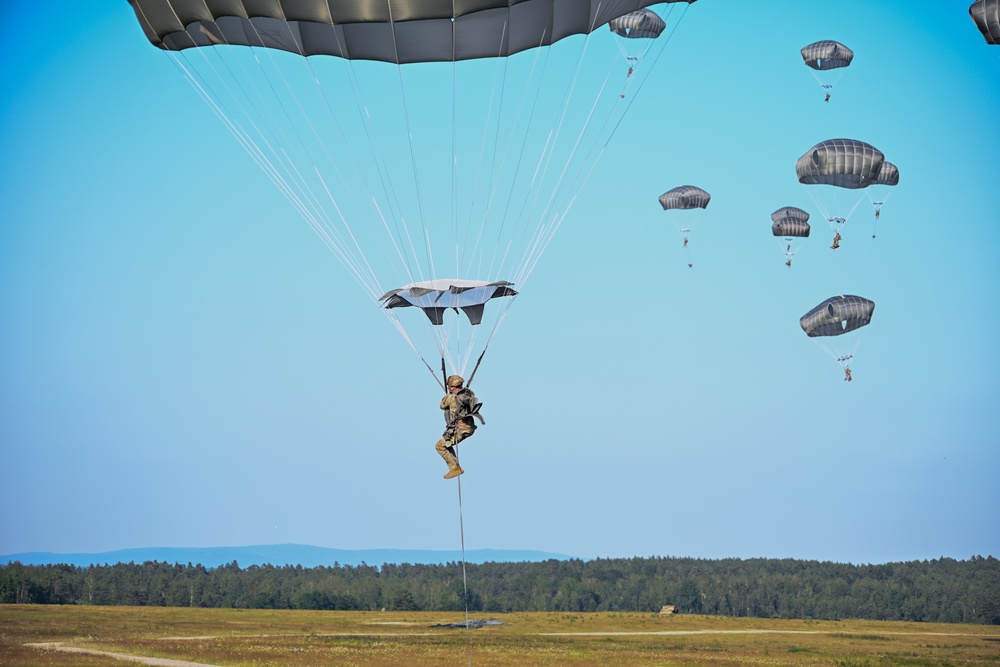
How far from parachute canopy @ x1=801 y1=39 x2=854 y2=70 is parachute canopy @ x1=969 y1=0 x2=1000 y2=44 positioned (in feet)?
80.4

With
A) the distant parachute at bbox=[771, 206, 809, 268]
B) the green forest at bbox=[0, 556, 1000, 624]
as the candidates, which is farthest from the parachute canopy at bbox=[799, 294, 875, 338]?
the green forest at bbox=[0, 556, 1000, 624]

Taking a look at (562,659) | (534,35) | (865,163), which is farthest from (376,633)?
(534,35)

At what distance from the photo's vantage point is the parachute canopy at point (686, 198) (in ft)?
213

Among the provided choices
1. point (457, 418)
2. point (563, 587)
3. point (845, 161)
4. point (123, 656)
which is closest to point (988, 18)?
point (845, 161)

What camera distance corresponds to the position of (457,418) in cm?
2202

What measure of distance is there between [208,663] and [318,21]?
24.3 m

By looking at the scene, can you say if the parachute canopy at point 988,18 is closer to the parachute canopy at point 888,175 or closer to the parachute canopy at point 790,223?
the parachute canopy at point 888,175

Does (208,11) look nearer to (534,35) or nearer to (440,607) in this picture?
(534,35)

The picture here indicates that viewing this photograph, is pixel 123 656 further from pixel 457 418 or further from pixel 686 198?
pixel 686 198

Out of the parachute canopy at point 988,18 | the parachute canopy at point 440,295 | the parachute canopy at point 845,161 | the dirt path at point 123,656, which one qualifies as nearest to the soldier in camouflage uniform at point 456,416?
the parachute canopy at point 440,295

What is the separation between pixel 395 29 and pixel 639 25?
3639cm

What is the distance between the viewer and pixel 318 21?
918 inches

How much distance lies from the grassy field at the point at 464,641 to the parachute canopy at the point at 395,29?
1768cm

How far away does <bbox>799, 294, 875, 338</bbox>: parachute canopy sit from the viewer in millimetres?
56781
